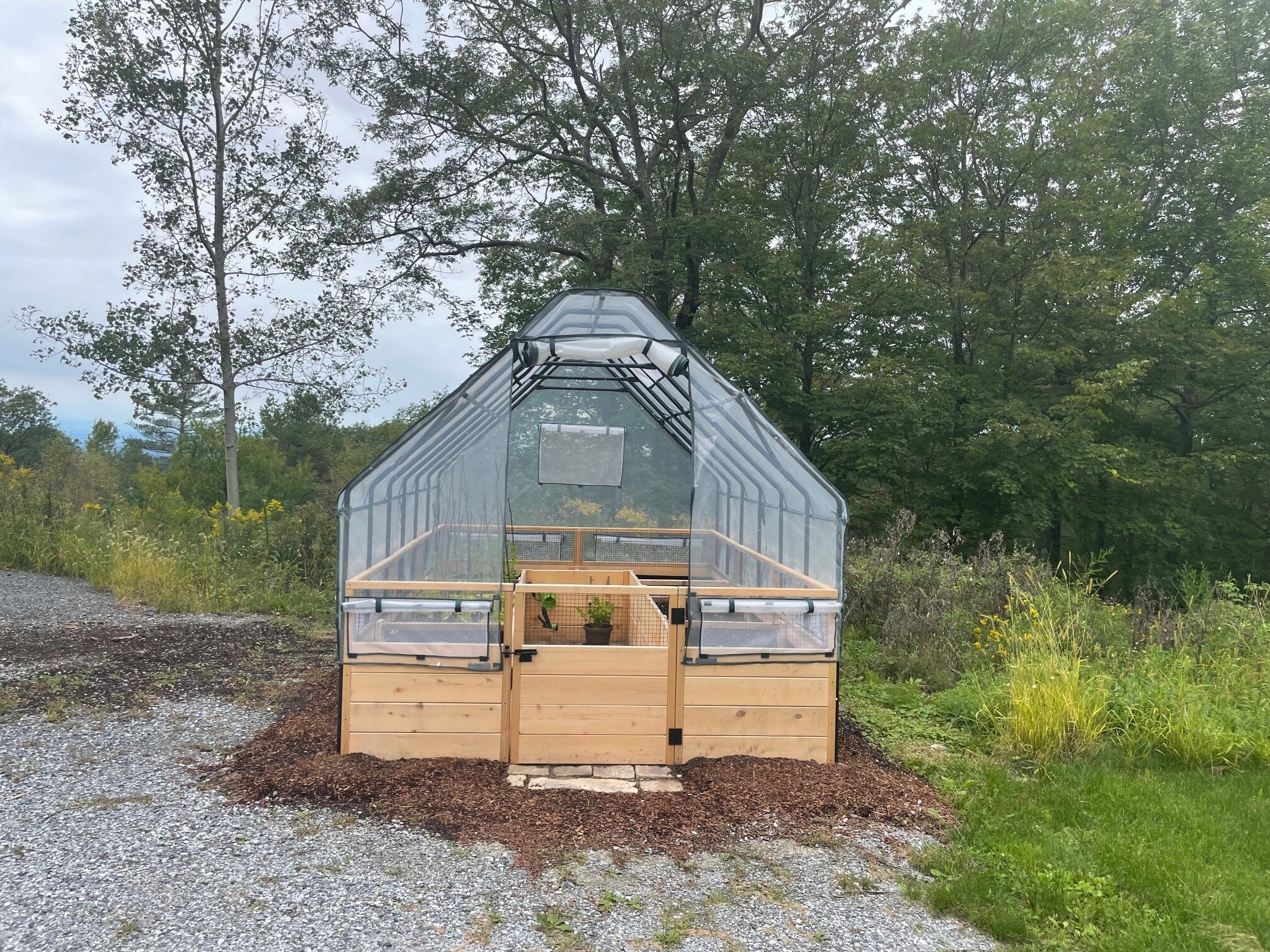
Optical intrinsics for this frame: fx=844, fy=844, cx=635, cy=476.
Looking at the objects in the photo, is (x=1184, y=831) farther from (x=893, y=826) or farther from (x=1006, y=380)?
(x=1006, y=380)

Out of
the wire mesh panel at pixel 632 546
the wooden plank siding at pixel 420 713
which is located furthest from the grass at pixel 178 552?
the wooden plank siding at pixel 420 713

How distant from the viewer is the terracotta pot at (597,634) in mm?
5230

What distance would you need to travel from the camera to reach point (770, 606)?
4.60m

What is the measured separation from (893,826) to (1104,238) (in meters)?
14.5

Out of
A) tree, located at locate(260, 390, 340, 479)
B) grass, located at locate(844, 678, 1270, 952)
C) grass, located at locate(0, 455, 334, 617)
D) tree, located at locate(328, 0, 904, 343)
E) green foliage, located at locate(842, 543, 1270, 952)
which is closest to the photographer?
grass, located at locate(844, 678, 1270, 952)

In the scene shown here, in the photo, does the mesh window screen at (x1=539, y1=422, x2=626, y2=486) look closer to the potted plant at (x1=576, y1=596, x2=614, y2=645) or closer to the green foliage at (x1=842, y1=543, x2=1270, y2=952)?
the potted plant at (x1=576, y1=596, x2=614, y2=645)

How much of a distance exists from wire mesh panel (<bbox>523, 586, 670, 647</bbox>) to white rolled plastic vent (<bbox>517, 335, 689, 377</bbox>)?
1.39 metres

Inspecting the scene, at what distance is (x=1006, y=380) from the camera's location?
15094 mm

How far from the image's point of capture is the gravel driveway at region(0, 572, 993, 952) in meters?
2.93

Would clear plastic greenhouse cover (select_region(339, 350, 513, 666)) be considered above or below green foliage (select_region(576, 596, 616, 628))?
above

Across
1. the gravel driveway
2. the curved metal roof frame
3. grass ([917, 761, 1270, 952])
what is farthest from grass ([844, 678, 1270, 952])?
the curved metal roof frame

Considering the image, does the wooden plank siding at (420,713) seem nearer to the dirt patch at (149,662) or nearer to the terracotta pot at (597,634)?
the terracotta pot at (597,634)

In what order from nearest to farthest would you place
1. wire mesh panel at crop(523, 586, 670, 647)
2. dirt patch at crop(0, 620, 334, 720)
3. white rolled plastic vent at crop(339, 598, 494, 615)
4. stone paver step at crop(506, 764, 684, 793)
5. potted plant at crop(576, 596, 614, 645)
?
stone paver step at crop(506, 764, 684, 793) → white rolled plastic vent at crop(339, 598, 494, 615) → wire mesh panel at crop(523, 586, 670, 647) → potted plant at crop(576, 596, 614, 645) → dirt patch at crop(0, 620, 334, 720)

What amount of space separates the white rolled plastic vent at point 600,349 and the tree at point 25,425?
35.5m
